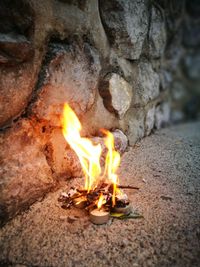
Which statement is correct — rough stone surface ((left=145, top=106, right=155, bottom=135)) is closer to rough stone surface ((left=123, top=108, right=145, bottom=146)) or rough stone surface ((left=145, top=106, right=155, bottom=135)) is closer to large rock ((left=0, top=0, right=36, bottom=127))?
rough stone surface ((left=123, top=108, right=145, bottom=146))

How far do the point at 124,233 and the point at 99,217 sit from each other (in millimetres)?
150

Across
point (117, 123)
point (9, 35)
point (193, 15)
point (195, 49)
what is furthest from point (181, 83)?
point (9, 35)

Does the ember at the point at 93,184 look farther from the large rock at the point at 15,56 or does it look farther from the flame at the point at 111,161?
the large rock at the point at 15,56

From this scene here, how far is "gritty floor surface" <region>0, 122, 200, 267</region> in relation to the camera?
1315 mm

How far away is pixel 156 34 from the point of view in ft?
8.30

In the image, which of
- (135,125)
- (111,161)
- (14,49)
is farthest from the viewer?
(135,125)

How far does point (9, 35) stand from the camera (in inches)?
56.4

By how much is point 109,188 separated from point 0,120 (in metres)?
0.73

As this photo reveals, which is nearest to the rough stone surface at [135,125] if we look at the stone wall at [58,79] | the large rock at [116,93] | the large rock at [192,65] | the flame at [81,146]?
the stone wall at [58,79]

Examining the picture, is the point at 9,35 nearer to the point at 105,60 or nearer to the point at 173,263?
the point at 105,60

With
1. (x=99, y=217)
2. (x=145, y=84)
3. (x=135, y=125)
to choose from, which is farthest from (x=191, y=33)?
(x=99, y=217)

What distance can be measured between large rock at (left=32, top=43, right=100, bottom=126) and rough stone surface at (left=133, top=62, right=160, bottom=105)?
0.58m

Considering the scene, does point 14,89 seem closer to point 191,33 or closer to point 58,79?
point 58,79

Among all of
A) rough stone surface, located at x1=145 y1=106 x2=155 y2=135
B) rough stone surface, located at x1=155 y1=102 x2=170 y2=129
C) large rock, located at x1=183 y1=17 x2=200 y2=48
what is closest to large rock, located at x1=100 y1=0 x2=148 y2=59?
rough stone surface, located at x1=145 y1=106 x2=155 y2=135
